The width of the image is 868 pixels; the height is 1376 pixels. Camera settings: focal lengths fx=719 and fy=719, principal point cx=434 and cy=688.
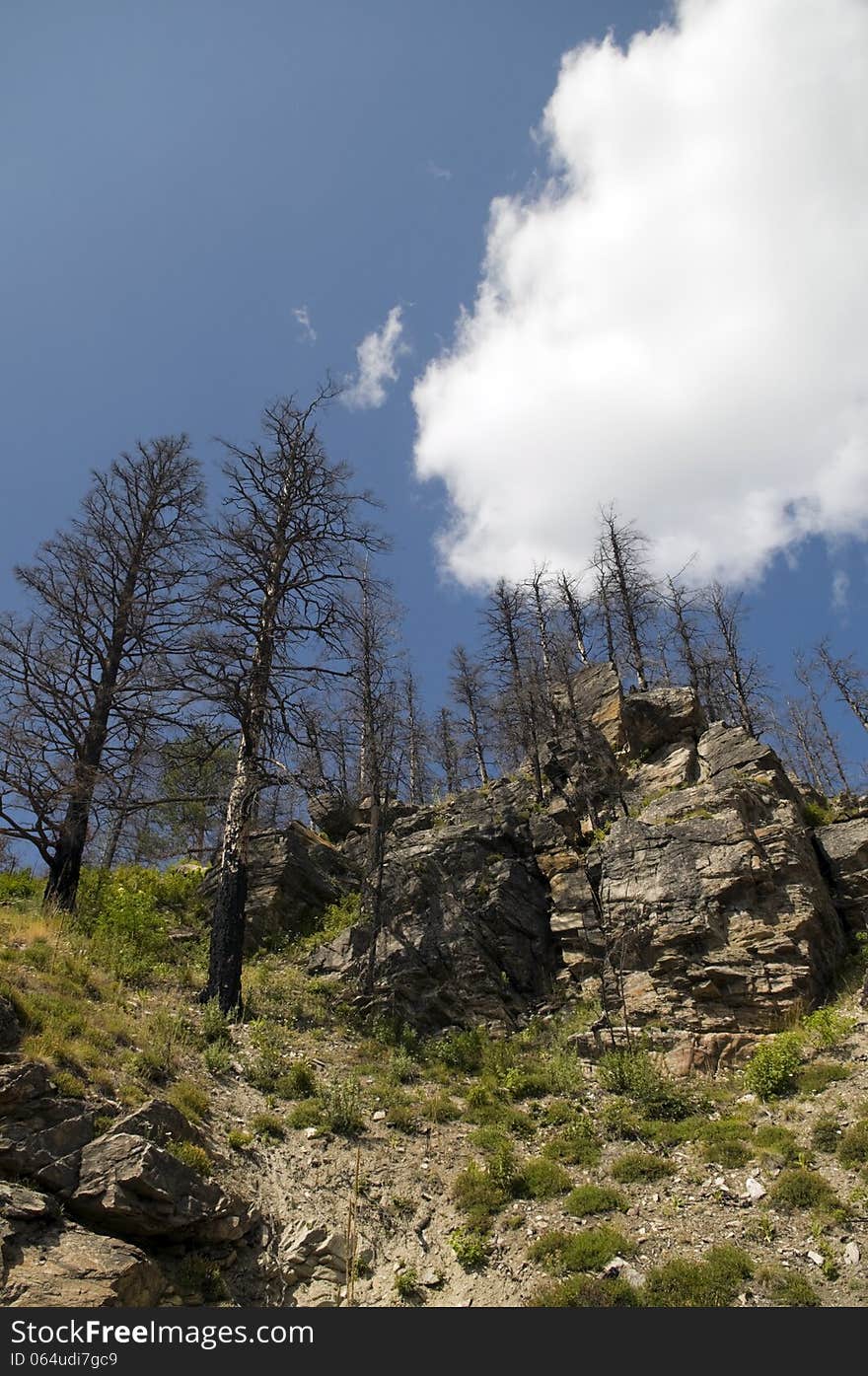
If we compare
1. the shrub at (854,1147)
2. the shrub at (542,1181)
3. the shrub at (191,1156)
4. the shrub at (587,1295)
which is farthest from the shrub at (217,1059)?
the shrub at (854,1147)

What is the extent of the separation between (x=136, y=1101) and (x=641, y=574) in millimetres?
28435

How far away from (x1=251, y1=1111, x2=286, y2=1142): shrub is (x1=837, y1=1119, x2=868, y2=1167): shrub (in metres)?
6.98

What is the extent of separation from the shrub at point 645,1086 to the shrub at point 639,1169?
1.26 m

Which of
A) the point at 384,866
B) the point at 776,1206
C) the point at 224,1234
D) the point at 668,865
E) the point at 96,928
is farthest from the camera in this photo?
the point at 384,866

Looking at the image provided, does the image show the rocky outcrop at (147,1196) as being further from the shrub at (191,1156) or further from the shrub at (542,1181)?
the shrub at (542,1181)

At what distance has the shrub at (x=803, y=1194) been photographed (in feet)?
26.2

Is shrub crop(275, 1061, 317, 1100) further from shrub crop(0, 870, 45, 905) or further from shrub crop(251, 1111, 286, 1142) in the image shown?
shrub crop(0, 870, 45, 905)

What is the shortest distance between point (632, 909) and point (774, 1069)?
4512 millimetres

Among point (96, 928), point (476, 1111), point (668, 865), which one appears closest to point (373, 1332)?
point (476, 1111)

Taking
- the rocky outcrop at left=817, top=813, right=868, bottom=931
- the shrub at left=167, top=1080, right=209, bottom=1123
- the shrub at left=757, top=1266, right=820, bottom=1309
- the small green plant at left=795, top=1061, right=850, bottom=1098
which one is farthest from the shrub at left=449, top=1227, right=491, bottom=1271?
the rocky outcrop at left=817, top=813, right=868, bottom=931

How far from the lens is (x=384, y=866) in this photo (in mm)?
17828

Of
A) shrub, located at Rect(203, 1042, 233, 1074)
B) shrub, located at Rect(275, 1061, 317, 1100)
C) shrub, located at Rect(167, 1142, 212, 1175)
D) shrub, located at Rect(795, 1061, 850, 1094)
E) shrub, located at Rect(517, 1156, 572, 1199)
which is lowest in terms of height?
shrub, located at Rect(517, 1156, 572, 1199)

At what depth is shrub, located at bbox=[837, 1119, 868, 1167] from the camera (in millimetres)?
8625

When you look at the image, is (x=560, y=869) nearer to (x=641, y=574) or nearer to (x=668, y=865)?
(x=668, y=865)
